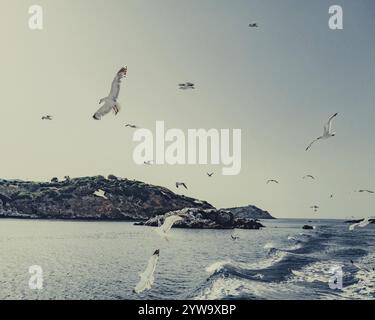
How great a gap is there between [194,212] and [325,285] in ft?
289

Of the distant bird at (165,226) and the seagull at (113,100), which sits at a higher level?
the seagull at (113,100)

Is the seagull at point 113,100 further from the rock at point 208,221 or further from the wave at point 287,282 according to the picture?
the rock at point 208,221

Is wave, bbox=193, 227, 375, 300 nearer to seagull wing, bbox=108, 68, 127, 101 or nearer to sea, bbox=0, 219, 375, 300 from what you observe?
sea, bbox=0, 219, 375, 300

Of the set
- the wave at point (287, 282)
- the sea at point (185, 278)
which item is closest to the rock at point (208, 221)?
the sea at point (185, 278)

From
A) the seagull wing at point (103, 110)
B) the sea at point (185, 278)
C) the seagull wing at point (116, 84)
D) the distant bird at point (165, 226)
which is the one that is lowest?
the sea at point (185, 278)

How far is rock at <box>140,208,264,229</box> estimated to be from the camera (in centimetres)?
10875

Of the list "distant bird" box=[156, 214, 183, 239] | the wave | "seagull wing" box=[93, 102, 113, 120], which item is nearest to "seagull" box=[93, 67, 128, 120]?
"seagull wing" box=[93, 102, 113, 120]

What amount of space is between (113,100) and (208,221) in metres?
93.5

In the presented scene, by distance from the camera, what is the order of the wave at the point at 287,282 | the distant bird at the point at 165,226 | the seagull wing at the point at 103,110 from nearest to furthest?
the seagull wing at the point at 103,110
the distant bird at the point at 165,226
the wave at the point at 287,282

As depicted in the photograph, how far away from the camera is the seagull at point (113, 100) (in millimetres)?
16922

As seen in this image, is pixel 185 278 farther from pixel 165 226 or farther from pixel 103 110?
pixel 103 110
